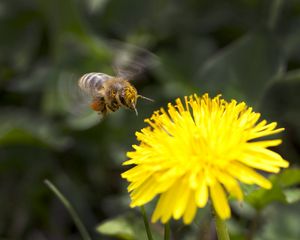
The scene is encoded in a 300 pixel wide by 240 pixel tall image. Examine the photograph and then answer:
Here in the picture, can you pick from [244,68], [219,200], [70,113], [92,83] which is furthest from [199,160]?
[70,113]

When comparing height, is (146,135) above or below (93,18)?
below

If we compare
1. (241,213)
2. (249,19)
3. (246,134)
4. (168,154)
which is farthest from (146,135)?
(249,19)

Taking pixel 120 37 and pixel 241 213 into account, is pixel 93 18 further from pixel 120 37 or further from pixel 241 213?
pixel 241 213

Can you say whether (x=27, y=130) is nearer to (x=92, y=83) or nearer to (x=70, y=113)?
(x=70, y=113)

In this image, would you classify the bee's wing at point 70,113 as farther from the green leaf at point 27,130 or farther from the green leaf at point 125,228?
→ the green leaf at point 125,228

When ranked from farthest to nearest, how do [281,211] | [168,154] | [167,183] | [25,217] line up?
[25,217] < [281,211] < [168,154] < [167,183]

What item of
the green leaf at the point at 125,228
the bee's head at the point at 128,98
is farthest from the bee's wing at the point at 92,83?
the green leaf at the point at 125,228

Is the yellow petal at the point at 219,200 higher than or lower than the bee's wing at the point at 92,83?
lower
